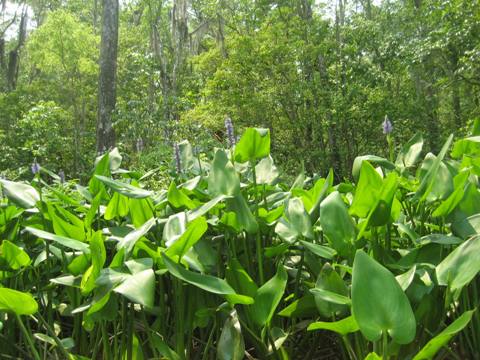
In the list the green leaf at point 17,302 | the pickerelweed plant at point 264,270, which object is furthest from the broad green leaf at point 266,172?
the green leaf at point 17,302

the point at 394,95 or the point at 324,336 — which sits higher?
the point at 394,95

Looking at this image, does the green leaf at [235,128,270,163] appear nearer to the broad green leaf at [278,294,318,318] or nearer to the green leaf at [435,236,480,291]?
the broad green leaf at [278,294,318,318]

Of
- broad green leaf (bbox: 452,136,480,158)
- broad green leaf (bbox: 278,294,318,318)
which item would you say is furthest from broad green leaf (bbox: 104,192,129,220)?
broad green leaf (bbox: 452,136,480,158)

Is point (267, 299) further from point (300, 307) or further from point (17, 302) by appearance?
point (17, 302)

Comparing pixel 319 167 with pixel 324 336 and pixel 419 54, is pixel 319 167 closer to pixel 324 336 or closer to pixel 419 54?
pixel 419 54

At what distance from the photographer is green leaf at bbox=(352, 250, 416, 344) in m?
0.77

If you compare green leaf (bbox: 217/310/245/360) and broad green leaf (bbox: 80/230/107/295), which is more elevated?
broad green leaf (bbox: 80/230/107/295)

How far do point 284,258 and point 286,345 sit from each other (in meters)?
0.23

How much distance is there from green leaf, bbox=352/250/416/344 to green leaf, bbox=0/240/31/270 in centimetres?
79

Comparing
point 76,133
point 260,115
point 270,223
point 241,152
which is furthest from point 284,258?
point 76,133

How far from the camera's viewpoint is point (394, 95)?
13.1 meters

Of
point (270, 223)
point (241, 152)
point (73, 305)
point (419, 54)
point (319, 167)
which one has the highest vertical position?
point (419, 54)

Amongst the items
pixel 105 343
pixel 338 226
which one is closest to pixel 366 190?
pixel 338 226

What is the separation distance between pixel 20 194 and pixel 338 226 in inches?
34.9
